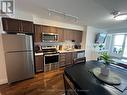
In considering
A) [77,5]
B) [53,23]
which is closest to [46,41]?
→ [53,23]

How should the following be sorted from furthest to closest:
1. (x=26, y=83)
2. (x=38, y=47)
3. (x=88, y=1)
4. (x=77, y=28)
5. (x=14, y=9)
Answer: (x=77, y=28) → (x=38, y=47) → (x=26, y=83) → (x=14, y=9) → (x=88, y=1)

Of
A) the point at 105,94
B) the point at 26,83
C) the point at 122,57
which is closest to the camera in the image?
the point at 105,94

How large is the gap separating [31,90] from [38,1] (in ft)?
7.83

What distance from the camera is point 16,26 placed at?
2.62 m

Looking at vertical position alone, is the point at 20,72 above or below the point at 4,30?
below

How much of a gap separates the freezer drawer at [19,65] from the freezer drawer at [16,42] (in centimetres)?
16

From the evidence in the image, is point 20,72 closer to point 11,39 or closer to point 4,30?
point 11,39

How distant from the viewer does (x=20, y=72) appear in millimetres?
2674

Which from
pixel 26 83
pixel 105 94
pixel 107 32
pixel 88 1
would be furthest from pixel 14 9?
pixel 107 32

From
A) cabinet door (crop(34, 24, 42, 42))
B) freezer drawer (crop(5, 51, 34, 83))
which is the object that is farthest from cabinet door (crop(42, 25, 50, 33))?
freezer drawer (crop(5, 51, 34, 83))

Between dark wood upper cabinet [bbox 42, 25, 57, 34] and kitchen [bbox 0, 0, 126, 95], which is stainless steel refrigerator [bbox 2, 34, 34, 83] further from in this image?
dark wood upper cabinet [bbox 42, 25, 57, 34]

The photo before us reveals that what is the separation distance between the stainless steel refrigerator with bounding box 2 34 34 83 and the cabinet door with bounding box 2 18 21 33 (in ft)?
0.89

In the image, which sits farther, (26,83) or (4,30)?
(26,83)

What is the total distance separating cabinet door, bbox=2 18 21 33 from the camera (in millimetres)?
2463
